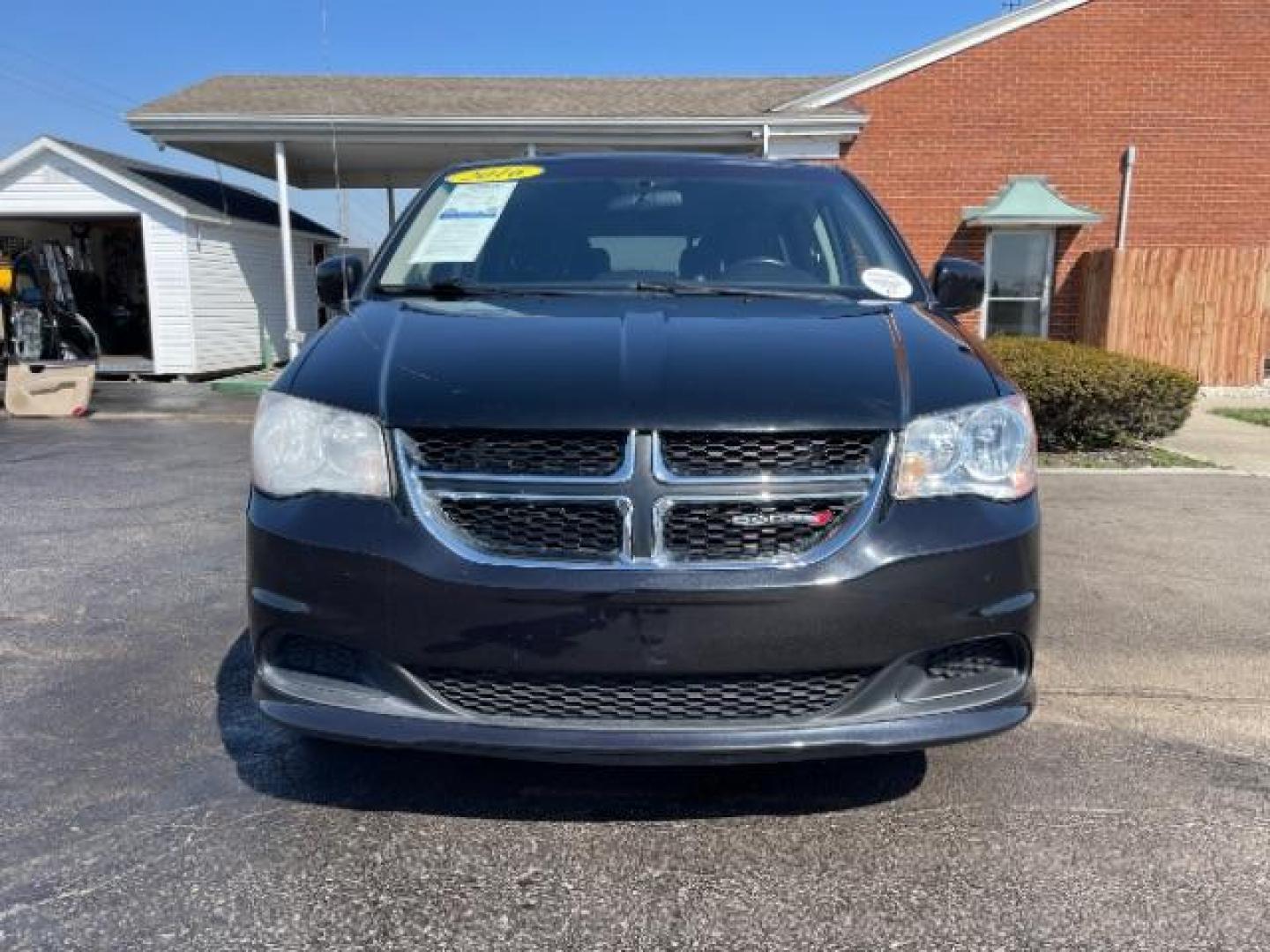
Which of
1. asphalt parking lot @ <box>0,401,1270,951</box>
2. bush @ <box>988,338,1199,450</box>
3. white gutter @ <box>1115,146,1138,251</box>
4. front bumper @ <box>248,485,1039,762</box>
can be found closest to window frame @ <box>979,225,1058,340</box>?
white gutter @ <box>1115,146,1138,251</box>

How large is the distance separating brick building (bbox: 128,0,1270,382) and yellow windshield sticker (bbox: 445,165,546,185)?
948 cm

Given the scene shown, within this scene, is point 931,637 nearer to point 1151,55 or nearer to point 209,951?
point 209,951

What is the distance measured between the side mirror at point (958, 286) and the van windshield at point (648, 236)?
242mm

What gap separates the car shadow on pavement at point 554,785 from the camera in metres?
2.54

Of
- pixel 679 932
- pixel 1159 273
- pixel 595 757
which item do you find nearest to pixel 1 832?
pixel 595 757

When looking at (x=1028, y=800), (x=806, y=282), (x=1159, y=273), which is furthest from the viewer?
(x=1159, y=273)

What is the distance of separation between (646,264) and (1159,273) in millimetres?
11479

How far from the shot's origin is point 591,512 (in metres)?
2.08

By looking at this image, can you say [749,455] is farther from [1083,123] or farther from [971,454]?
[1083,123]

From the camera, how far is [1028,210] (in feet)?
42.3

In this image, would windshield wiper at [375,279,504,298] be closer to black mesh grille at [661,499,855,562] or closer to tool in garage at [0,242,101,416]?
black mesh grille at [661,499,855,562]

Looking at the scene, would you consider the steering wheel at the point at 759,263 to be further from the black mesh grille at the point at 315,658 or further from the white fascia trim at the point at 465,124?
the white fascia trim at the point at 465,124

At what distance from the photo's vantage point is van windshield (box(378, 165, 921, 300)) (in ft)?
10.4

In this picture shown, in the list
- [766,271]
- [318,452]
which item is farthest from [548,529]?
[766,271]
